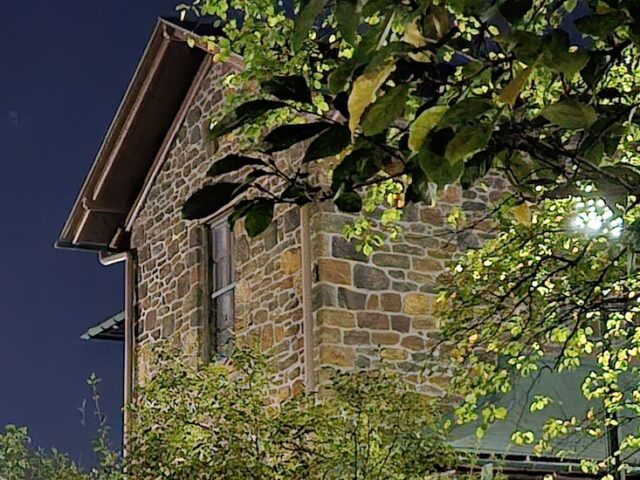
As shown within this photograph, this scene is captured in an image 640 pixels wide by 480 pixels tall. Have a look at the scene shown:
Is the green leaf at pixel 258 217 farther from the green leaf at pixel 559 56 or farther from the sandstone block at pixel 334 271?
the sandstone block at pixel 334 271

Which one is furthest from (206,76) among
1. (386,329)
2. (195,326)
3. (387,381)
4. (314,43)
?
(314,43)

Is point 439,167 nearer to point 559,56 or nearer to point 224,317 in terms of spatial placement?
point 559,56

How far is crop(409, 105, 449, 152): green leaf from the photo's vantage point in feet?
3.98

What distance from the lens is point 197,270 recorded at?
10.4m

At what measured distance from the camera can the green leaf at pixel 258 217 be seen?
1497mm

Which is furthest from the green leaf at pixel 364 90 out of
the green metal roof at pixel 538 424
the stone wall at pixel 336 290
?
the stone wall at pixel 336 290

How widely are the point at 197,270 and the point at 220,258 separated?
23cm

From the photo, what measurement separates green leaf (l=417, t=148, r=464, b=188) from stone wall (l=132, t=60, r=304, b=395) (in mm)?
7483

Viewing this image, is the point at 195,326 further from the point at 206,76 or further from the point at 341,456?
the point at 341,456

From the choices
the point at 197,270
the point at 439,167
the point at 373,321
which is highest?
the point at 197,270

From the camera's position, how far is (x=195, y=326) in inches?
404

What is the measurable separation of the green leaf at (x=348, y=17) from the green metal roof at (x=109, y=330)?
12.0 metres

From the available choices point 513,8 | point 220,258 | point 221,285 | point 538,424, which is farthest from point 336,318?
point 513,8

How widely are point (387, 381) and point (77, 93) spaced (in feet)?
54.7
